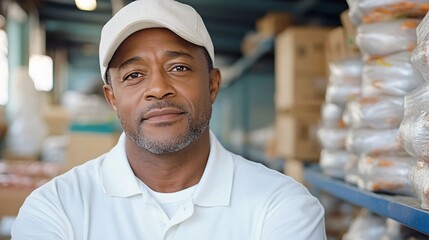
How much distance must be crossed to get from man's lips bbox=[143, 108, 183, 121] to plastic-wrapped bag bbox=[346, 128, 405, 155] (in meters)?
0.93

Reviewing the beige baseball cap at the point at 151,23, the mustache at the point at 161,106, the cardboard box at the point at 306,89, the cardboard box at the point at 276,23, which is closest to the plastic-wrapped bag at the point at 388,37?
the beige baseball cap at the point at 151,23

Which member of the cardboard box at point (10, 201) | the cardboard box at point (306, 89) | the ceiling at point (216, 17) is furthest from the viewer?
the ceiling at point (216, 17)

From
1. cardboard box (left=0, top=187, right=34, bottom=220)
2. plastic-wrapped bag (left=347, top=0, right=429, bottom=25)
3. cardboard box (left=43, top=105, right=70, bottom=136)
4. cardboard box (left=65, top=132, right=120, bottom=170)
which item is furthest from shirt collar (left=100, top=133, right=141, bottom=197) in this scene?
cardboard box (left=43, top=105, right=70, bottom=136)

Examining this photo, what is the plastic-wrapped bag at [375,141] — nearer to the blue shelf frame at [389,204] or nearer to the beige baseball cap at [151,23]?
the blue shelf frame at [389,204]

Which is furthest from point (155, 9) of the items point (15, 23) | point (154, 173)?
point (15, 23)

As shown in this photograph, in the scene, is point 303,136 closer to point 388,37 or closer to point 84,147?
point 84,147

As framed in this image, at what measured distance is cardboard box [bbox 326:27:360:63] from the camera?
126 inches

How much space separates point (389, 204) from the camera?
6.29 feet

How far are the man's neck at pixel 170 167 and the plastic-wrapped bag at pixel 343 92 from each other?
4.26 ft

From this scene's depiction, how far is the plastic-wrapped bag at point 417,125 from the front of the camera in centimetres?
164

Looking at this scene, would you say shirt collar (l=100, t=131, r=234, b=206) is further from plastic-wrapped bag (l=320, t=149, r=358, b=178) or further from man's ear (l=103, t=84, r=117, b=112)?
plastic-wrapped bag (l=320, t=149, r=358, b=178)

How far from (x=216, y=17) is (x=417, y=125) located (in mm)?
6824

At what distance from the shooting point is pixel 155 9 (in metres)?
1.68

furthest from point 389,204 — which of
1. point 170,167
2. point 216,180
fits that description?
point 170,167
